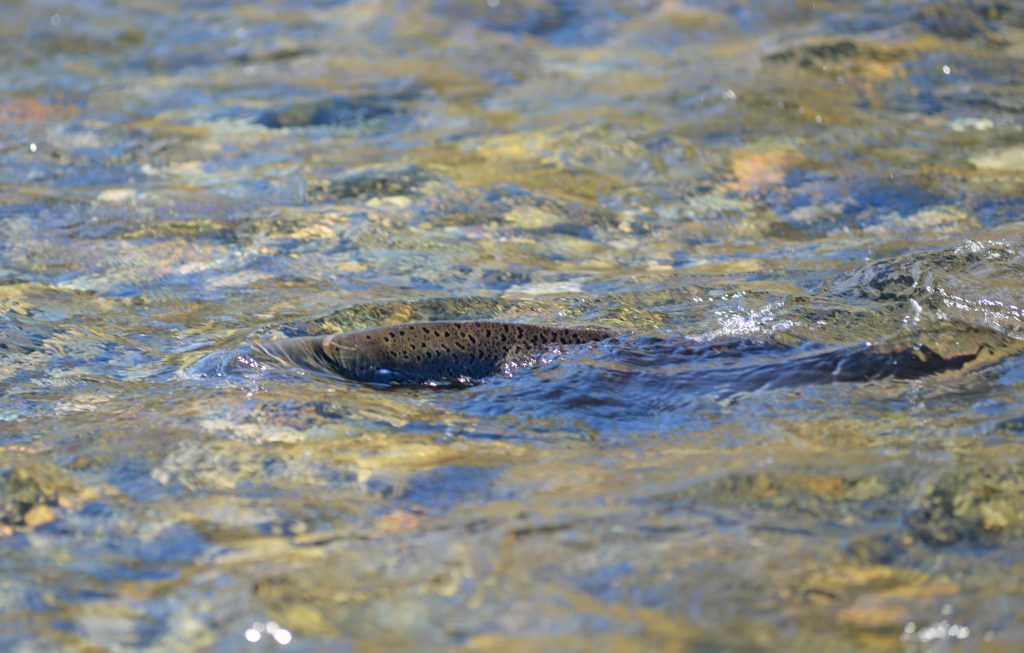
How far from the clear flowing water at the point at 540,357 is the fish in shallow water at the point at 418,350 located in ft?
0.32

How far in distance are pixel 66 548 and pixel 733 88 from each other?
5668mm

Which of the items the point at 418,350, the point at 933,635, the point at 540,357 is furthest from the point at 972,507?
the point at 418,350

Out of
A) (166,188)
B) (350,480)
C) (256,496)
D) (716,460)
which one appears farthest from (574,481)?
(166,188)

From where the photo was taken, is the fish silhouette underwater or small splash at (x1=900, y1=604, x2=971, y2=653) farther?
the fish silhouette underwater

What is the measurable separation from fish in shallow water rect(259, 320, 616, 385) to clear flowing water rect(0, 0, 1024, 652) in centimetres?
10

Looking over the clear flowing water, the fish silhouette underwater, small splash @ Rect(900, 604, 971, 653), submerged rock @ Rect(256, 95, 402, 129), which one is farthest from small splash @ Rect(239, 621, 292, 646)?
submerged rock @ Rect(256, 95, 402, 129)

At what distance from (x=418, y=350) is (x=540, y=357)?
1.18 ft

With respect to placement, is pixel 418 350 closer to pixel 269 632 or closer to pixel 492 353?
pixel 492 353

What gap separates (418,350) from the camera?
361cm

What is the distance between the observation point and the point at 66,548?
2574 mm

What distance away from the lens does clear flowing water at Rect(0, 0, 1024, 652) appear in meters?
2.31

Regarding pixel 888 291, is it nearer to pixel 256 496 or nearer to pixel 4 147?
pixel 256 496

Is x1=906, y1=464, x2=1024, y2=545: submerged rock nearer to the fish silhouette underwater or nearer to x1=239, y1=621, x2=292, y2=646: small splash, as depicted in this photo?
the fish silhouette underwater

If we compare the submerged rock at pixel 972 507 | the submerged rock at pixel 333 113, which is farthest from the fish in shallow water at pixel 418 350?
the submerged rock at pixel 333 113
